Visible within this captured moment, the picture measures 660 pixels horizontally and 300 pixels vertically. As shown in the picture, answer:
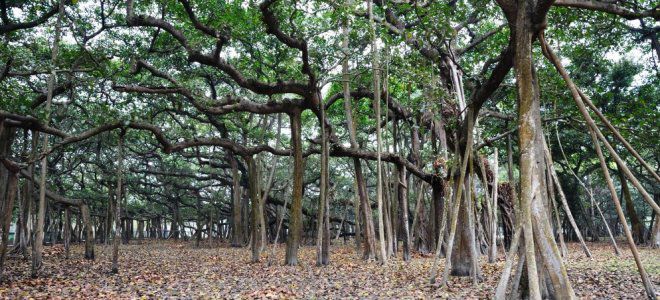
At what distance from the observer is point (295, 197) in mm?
9898

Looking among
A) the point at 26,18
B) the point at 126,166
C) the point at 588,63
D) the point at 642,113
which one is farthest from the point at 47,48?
the point at 588,63

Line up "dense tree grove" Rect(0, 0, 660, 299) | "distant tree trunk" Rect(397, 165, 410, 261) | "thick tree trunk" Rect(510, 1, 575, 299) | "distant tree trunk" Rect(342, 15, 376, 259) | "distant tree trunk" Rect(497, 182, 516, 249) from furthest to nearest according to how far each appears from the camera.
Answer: "distant tree trunk" Rect(497, 182, 516, 249), "distant tree trunk" Rect(397, 165, 410, 261), "distant tree trunk" Rect(342, 15, 376, 259), "dense tree grove" Rect(0, 0, 660, 299), "thick tree trunk" Rect(510, 1, 575, 299)

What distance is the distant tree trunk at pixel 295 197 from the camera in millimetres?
9852

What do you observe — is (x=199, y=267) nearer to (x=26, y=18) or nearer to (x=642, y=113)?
(x=26, y=18)

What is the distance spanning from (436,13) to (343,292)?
4.34m

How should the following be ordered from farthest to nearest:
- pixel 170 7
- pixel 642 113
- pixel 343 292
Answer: pixel 170 7, pixel 642 113, pixel 343 292

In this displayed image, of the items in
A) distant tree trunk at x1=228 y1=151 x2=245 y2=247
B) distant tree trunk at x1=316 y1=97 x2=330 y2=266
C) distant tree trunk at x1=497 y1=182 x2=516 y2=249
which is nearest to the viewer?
distant tree trunk at x1=316 y1=97 x2=330 y2=266

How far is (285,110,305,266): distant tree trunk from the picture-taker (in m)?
9.85

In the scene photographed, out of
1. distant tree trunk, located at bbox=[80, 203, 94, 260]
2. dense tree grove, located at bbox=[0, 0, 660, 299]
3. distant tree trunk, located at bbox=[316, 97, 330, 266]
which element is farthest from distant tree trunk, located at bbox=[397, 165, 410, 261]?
distant tree trunk, located at bbox=[80, 203, 94, 260]

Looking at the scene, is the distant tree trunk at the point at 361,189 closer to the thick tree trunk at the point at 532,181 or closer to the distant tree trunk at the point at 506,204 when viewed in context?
the distant tree trunk at the point at 506,204

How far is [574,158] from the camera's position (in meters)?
19.5

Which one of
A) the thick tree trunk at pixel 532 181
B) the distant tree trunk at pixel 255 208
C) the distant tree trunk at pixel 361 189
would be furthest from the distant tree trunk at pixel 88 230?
the thick tree trunk at pixel 532 181

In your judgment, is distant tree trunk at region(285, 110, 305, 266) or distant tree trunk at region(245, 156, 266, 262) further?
distant tree trunk at region(245, 156, 266, 262)

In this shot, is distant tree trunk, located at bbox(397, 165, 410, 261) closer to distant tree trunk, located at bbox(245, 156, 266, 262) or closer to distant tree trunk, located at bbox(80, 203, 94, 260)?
distant tree trunk, located at bbox(245, 156, 266, 262)
